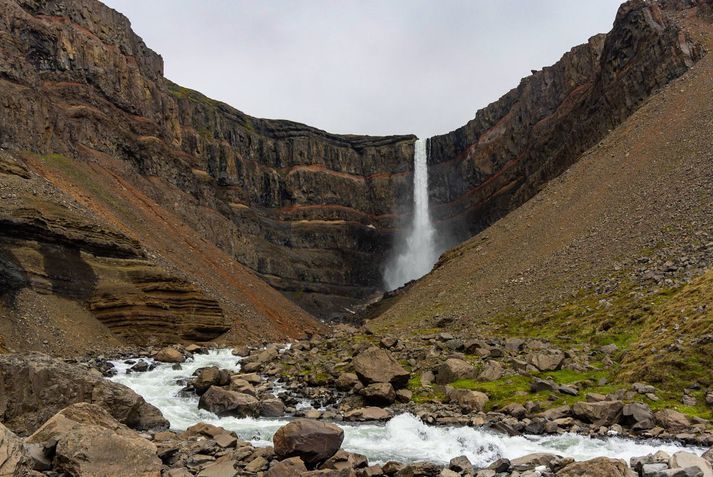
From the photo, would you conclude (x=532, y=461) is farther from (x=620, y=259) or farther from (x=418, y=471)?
(x=620, y=259)

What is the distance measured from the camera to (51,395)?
670 inches

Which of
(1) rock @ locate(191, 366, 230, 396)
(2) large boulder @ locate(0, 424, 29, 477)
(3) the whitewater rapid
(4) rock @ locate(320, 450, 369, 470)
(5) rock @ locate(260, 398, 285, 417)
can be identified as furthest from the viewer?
(1) rock @ locate(191, 366, 230, 396)

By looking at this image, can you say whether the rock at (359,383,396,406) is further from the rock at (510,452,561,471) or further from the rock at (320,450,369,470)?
the rock at (510,452,561,471)

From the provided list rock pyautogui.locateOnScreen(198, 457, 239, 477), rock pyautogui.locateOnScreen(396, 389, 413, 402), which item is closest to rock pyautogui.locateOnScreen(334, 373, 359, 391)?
rock pyautogui.locateOnScreen(396, 389, 413, 402)

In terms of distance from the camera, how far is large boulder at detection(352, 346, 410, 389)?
2375 cm

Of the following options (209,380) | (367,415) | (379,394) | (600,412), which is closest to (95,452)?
(367,415)

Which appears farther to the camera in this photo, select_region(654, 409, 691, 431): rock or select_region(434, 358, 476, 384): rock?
select_region(434, 358, 476, 384): rock

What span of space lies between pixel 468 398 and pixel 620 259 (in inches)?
882

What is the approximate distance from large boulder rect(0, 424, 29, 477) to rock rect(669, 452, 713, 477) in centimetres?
1276

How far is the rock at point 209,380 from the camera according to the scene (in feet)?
79.4

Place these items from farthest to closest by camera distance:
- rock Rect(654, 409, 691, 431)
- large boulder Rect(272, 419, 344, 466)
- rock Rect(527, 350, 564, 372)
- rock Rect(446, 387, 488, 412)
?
rock Rect(527, 350, 564, 372), rock Rect(446, 387, 488, 412), rock Rect(654, 409, 691, 431), large boulder Rect(272, 419, 344, 466)

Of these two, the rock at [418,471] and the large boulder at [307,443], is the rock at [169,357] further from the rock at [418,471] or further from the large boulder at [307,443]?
the rock at [418,471]

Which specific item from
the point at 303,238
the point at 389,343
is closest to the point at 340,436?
the point at 389,343

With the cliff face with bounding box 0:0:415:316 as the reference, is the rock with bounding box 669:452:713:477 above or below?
below
